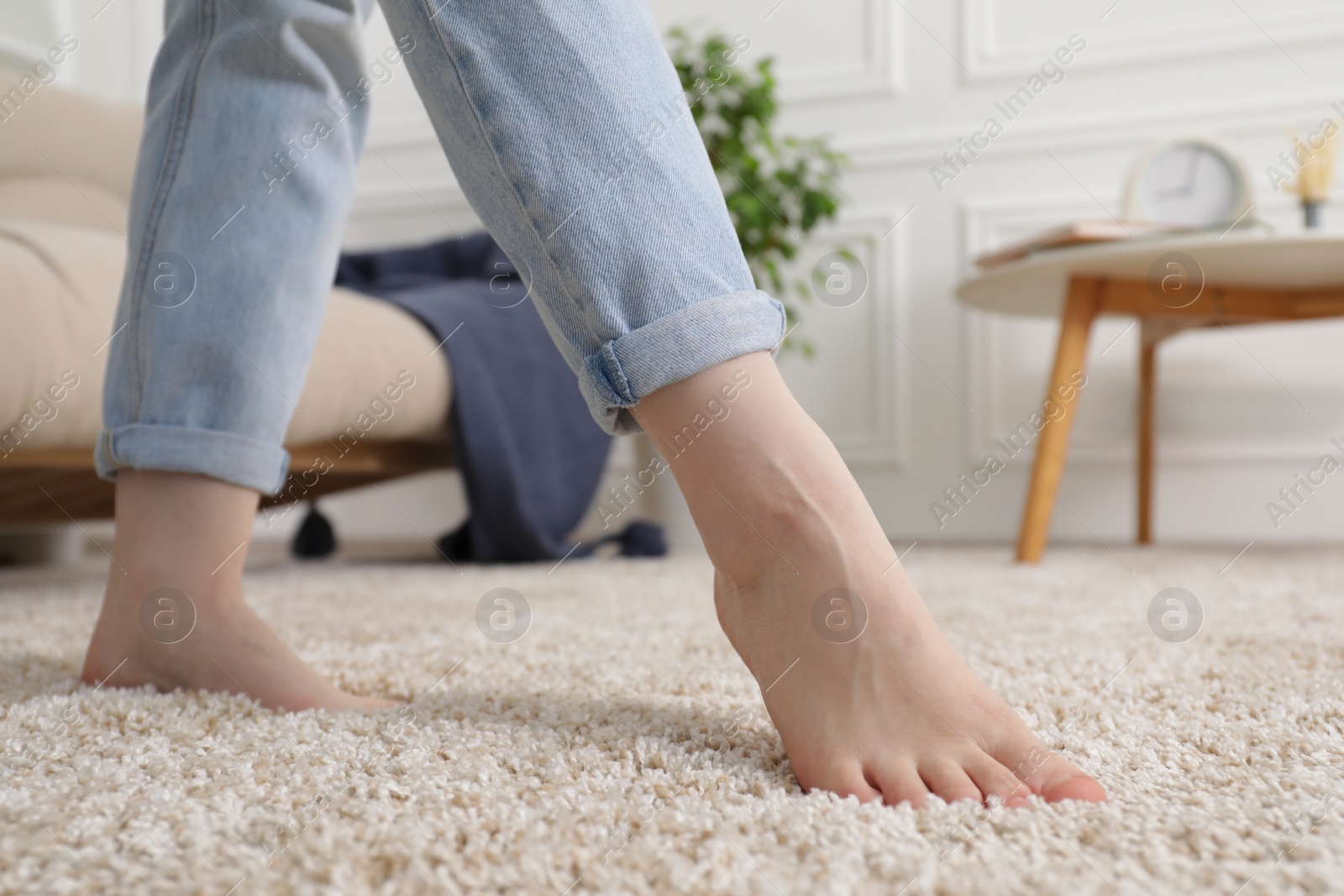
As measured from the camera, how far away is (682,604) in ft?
2.93

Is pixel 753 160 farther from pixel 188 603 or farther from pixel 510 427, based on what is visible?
pixel 188 603

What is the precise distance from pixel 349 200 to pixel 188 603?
0.24 m

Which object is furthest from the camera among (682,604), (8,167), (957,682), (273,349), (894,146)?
(894,146)

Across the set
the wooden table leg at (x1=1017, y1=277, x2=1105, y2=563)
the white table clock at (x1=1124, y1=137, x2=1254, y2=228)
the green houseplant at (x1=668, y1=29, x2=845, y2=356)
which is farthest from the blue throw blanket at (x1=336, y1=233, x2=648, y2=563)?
the white table clock at (x1=1124, y1=137, x2=1254, y2=228)

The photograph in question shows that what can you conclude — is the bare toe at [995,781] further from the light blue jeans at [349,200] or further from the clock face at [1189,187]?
the clock face at [1189,187]

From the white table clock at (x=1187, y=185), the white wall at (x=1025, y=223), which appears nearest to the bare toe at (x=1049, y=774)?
the white table clock at (x=1187, y=185)

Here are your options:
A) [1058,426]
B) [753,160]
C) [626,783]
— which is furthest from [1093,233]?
[626,783]

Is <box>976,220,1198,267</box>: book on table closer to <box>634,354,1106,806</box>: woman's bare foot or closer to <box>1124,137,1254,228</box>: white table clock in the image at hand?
<box>1124,137,1254,228</box>: white table clock

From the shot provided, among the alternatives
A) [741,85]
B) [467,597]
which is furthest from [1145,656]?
[741,85]

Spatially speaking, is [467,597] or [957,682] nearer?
[957,682]

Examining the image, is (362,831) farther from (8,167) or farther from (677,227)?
(8,167)

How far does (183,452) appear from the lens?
47 centimetres

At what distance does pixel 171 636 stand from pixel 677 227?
0.35m

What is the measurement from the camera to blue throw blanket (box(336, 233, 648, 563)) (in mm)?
1332
